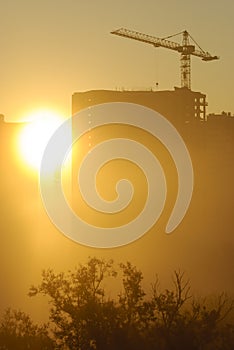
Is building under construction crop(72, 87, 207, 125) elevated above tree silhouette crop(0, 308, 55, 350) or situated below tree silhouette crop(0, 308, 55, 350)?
above

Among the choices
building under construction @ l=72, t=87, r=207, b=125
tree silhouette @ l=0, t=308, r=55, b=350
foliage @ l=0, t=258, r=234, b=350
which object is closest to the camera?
foliage @ l=0, t=258, r=234, b=350

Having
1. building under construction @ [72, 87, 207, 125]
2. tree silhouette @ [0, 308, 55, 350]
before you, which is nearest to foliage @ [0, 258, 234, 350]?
tree silhouette @ [0, 308, 55, 350]

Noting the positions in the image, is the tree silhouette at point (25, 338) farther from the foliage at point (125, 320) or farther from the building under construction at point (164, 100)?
the building under construction at point (164, 100)

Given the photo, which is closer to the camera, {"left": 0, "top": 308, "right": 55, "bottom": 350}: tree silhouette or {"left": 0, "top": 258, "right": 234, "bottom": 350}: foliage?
{"left": 0, "top": 258, "right": 234, "bottom": 350}: foliage

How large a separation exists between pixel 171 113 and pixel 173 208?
3.67m

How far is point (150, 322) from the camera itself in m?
4.96

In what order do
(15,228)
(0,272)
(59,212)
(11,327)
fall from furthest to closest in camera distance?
1. (59,212)
2. (15,228)
3. (0,272)
4. (11,327)

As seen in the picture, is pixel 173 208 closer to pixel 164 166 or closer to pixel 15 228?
pixel 164 166

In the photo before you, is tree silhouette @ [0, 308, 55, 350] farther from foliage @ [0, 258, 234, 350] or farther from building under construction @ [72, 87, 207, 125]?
building under construction @ [72, 87, 207, 125]

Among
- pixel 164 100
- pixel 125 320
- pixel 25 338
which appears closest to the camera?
pixel 125 320

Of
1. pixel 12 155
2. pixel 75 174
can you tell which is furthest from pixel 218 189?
pixel 12 155

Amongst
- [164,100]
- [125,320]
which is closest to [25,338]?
[125,320]

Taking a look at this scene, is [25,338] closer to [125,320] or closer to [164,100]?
[125,320]

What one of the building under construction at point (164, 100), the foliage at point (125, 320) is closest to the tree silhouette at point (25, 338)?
the foliage at point (125, 320)
